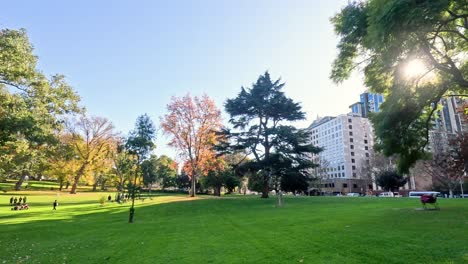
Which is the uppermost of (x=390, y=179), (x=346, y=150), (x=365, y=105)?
(x=365, y=105)

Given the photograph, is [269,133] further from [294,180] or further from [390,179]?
[390,179]

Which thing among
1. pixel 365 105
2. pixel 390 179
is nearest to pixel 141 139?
pixel 390 179

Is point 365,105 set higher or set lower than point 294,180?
higher

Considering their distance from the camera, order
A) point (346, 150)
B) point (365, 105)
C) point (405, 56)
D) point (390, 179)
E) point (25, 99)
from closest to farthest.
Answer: point (405, 56) < point (25, 99) < point (390, 179) < point (346, 150) < point (365, 105)

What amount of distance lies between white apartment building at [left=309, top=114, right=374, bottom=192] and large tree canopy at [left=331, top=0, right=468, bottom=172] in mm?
95904

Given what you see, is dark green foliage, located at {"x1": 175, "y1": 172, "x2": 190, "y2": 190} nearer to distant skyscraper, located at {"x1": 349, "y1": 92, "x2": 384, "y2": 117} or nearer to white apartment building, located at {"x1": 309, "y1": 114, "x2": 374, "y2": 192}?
white apartment building, located at {"x1": 309, "y1": 114, "x2": 374, "y2": 192}

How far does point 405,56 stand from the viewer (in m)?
12.0

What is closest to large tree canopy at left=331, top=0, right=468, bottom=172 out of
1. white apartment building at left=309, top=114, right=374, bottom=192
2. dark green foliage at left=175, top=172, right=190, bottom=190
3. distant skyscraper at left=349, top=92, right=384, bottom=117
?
dark green foliage at left=175, top=172, right=190, bottom=190

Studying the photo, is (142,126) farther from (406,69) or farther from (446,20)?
(446,20)

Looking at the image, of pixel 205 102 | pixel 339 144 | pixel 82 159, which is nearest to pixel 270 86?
pixel 205 102

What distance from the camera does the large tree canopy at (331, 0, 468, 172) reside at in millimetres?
10008

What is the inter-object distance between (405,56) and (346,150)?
110703 millimetres

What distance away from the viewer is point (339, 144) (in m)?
119

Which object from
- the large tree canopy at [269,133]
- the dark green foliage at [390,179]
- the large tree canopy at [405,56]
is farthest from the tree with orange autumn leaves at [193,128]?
the dark green foliage at [390,179]
